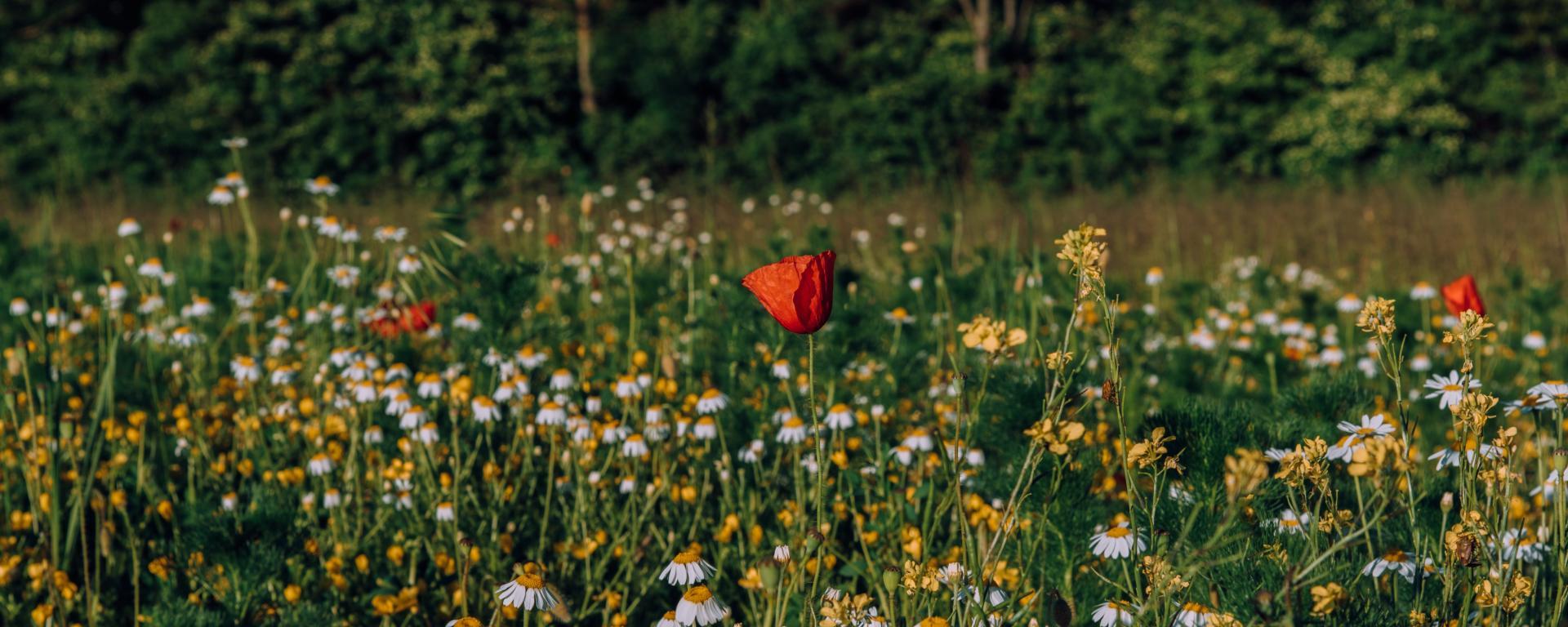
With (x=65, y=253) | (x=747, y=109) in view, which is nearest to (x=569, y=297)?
(x=65, y=253)

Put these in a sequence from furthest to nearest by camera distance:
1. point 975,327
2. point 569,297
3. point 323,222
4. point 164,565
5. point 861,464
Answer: point 569,297 → point 323,222 → point 861,464 → point 164,565 → point 975,327

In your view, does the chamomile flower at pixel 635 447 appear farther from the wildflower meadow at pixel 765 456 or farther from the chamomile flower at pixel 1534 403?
the chamomile flower at pixel 1534 403

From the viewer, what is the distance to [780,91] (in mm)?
12586

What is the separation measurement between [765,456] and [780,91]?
34.6 feet

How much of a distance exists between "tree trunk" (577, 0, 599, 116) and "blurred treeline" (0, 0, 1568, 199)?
0.09 feet

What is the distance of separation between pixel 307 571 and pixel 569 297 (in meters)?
1.96

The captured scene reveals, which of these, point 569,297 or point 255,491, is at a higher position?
point 255,491

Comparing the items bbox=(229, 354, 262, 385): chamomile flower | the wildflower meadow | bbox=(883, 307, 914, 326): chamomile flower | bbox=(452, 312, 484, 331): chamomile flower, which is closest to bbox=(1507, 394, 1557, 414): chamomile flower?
the wildflower meadow

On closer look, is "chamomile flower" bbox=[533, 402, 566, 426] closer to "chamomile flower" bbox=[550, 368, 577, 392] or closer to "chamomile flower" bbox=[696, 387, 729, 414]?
"chamomile flower" bbox=[550, 368, 577, 392]

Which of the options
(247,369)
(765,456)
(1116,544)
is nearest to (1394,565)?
(1116,544)

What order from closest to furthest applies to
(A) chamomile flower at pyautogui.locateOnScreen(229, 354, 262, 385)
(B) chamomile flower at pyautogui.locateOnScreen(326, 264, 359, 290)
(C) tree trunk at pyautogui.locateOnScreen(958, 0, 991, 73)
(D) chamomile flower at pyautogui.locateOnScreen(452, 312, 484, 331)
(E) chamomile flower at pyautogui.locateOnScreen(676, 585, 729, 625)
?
(E) chamomile flower at pyautogui.locateOnScreen(676, 585, 729, 625) < (A) chamomile flower at pyautogui.locateOnScreen(229, 354, 262, 385) < (D) chamomile flower at pyautogui.locateOnScreen(452, 312, 484, 331) < (B) chamomile flower at pyautogui.locateOnScreen(326, 264, 359, 290) < (C) tree trunk at pyautogui.locateOnScreen(958, 0, 991, 73)

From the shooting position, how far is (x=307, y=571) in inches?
76.8

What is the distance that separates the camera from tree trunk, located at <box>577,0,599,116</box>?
40.3 ft

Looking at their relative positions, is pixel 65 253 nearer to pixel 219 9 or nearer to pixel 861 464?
pixel 861 464
